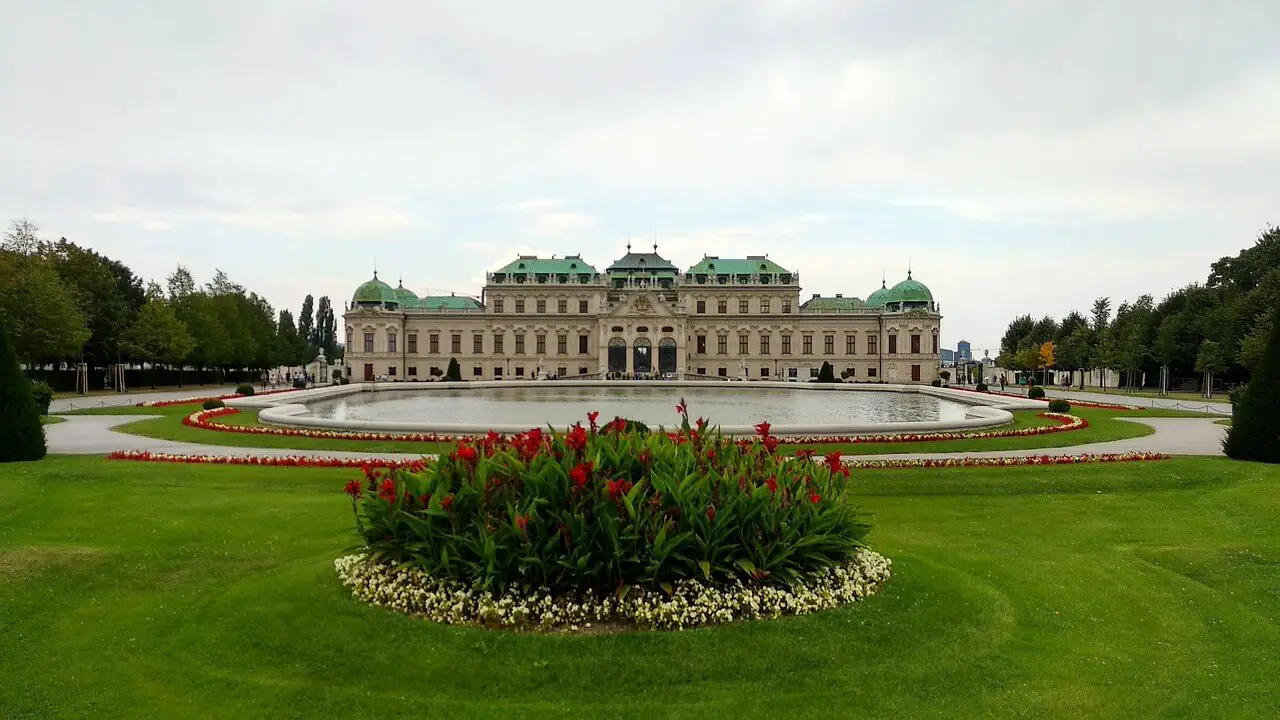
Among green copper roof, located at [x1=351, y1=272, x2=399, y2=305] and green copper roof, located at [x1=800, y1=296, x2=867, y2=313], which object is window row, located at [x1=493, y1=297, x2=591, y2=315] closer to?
green copper roof, located at [x1=351, y1=272, x2=399, y2=305]

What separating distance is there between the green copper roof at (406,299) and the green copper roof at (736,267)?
34.8 m

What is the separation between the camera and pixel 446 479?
302 inches

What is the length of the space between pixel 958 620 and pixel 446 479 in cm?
516

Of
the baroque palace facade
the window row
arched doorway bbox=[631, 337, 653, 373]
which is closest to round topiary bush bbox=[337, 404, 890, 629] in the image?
arched doorway bbox=[631, 337, 653, 373]

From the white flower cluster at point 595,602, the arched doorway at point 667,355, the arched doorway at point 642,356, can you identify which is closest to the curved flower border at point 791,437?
the white flower cluster at point 595,602

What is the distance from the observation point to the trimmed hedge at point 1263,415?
659 inches

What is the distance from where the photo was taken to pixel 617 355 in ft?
290

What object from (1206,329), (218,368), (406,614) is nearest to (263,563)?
(406,614)

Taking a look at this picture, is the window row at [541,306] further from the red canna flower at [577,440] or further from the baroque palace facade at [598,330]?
the red canna flower at [577,440]

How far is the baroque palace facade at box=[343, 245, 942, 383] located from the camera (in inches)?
3561

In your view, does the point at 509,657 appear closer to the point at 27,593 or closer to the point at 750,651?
the point at 750,651

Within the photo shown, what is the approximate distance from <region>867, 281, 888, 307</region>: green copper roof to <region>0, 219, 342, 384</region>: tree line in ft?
229

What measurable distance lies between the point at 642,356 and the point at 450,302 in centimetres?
2641

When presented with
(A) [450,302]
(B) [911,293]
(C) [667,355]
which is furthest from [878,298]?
(A) [450,302]
